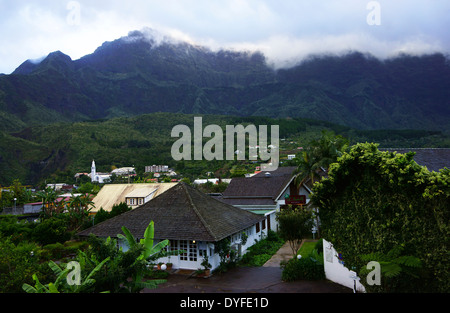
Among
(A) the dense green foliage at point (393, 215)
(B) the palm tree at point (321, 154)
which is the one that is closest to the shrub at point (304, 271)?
(A) the dense green foliage at point (393, 215)

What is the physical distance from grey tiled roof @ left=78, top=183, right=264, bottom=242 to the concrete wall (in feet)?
19.2

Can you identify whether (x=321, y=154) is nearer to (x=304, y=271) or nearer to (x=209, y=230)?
(x=304, y=271)

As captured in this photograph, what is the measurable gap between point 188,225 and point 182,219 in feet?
3.03

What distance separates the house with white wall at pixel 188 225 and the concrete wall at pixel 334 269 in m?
5.81

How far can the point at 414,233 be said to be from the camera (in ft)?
29.8

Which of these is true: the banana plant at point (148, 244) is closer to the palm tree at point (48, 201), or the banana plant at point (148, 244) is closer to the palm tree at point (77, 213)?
the palm tree at point (77, 213)

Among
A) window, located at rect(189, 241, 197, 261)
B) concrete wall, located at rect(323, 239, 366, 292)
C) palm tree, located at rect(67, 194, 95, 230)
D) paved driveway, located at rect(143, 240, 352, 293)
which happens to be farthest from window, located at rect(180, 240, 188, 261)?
palm tree, located at rect(67, 194, 95, 230)

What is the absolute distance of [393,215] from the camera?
9625mm

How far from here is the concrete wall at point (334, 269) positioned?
1474 cm

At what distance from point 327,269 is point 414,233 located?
26.5ft

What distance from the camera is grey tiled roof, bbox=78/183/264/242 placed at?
755 inches

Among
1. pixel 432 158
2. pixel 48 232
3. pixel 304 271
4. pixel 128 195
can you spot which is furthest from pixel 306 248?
pixel 128 195
